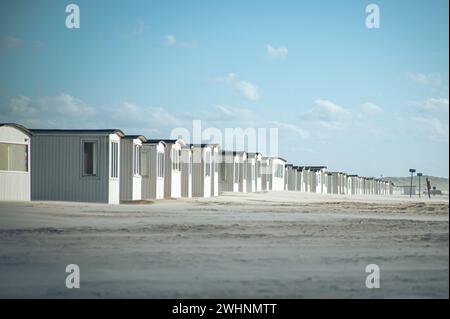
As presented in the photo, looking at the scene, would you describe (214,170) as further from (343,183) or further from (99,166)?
(343,183)

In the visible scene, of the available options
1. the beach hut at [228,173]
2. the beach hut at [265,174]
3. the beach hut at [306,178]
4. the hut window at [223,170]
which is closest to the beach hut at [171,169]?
the beach hut at [228,173]

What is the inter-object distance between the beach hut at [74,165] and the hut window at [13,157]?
85.9 inches

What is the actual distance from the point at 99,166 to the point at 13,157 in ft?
12.8

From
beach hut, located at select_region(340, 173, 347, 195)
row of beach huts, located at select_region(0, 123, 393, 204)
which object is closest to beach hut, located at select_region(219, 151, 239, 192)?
row of beach huts, located at select_region(0, 123, 393, 204)

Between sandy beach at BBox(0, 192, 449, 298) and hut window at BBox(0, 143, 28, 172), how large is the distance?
6.62 m

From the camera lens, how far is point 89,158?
29.7m

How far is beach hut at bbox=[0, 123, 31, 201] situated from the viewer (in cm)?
2614

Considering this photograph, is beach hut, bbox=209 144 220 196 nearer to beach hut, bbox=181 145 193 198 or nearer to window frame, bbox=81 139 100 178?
beach hut, bbox=181 145 193 198

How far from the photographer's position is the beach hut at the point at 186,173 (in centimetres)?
3996

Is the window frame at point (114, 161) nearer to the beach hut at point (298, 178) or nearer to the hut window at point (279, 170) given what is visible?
the hut window at point (279, 170)

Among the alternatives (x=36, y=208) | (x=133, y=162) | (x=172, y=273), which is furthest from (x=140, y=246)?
(x=133, y=162)

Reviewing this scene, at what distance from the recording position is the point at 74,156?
29312 millimetres
